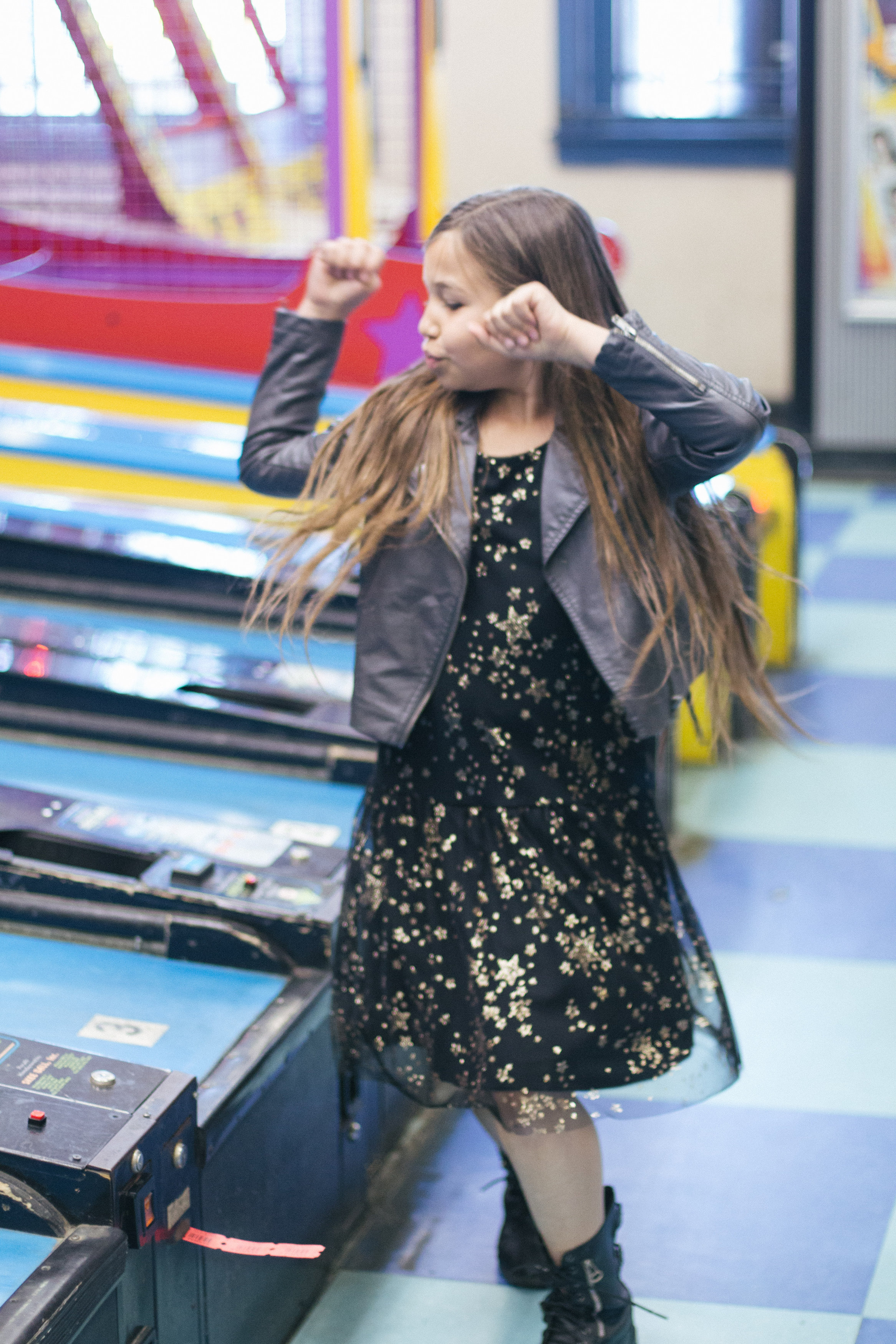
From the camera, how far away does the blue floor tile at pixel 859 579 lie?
507cm

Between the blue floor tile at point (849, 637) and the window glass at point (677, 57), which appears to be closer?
the blue floor tile at point (849, 637)

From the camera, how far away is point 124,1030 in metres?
1.83

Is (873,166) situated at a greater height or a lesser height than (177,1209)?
greater

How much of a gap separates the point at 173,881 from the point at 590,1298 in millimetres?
727

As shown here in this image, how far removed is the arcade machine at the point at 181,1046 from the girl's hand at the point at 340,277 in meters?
0.73

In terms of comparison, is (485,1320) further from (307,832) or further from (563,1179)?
(307,832)

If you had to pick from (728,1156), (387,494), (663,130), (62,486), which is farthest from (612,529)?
(663,130)

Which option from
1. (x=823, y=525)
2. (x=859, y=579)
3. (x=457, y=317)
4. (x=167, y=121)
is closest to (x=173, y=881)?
(x=457, y=317)

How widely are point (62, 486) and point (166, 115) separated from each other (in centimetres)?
150

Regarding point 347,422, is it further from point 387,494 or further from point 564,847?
point 564,847

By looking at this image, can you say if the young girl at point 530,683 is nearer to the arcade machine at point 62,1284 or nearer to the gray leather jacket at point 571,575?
the gray leather jacket at point 571,575

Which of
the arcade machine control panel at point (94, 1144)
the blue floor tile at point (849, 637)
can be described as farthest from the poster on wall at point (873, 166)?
the arcade machine control panel at point (94, 1144)

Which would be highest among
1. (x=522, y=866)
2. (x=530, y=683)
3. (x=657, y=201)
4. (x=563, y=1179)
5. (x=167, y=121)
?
(x=167, y=121)

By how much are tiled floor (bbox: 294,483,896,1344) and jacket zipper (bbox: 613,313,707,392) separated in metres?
0.56
